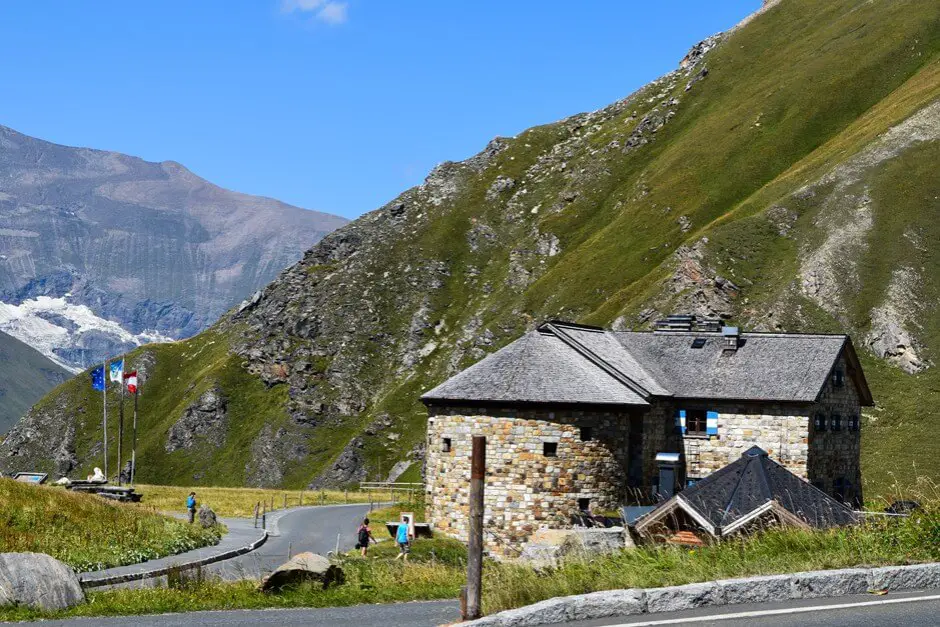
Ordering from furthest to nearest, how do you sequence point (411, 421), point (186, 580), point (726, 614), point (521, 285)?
point (521, 285) → point (411, 421) → point (186, 580) → point (726, 614)

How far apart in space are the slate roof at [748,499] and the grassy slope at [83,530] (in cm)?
1698

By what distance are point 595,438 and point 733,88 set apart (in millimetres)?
154948

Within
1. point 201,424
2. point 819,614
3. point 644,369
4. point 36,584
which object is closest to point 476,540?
point 819,614

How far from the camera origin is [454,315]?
17338 centimetres

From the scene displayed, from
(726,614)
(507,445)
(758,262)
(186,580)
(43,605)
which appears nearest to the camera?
(726,614)

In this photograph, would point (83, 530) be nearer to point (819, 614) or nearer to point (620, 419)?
point (620, 419)

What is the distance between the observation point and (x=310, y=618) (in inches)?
872

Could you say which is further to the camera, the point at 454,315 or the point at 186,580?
the point at 454,315

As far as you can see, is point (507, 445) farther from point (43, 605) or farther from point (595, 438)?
point (43, 605)

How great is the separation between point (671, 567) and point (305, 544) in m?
35.5

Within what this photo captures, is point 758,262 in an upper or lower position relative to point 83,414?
upper

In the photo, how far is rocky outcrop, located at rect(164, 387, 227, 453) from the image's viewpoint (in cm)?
16412

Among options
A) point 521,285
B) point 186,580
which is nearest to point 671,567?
point 186,580

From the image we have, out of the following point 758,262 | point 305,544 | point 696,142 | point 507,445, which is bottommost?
point 305,544
